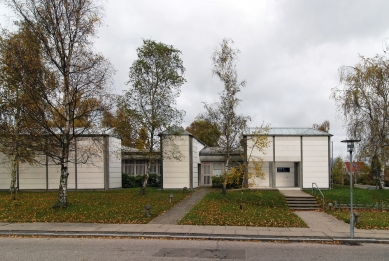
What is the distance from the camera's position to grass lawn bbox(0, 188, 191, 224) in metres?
14.8

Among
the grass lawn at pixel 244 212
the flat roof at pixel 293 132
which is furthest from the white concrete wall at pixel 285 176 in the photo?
the grass lawn at pixel 244 212

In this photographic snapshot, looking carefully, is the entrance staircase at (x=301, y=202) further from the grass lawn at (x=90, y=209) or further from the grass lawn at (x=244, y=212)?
the grass lawn at (x=90, y=209)

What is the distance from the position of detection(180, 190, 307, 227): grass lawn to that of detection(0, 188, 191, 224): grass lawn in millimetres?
2006

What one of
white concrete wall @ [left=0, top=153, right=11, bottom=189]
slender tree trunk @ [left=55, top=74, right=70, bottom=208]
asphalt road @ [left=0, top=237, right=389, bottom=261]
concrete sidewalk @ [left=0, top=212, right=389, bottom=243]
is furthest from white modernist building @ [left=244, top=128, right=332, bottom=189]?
white concrete wall @ [left=0, top=153, right=11, bottom=189]

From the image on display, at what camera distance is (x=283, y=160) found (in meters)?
26.3

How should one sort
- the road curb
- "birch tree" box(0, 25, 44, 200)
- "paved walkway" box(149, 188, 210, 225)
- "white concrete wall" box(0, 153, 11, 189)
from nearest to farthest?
the road curb < "paved walkway" box(149, 188, 210, 225) < "birch tree" box(0, 25, 44, 200) < "white concrete wall" box(0, 153, 11, 189)

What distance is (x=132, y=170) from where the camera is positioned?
3459cm

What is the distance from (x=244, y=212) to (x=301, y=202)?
235 inches

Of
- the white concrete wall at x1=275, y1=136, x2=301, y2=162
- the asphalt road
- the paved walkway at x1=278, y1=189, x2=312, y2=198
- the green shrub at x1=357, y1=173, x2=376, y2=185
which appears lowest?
the green shrub at x1=357, y1=173, x2=376, y2=185

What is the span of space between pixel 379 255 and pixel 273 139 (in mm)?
17172

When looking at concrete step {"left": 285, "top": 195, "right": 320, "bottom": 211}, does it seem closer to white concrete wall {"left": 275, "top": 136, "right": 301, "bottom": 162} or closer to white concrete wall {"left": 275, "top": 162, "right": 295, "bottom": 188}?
white concrete wall {"left": 275, "top": 136, "right": 301, "bottom": 162}

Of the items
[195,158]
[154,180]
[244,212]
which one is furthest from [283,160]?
[154,180]

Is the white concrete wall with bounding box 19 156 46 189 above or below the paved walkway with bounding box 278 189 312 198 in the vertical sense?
above

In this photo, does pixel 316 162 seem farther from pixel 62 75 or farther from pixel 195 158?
pixel 62 75
